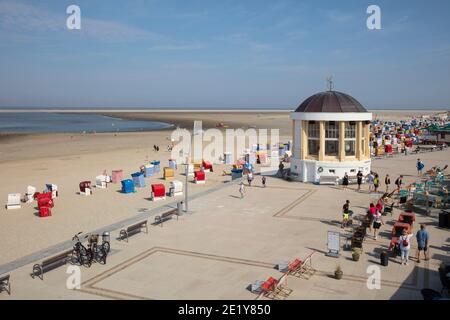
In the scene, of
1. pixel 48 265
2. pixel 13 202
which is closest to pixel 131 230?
pixel 48 265

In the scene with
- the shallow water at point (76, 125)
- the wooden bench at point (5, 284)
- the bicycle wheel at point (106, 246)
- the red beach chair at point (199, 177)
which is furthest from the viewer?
the shallow water at point (76, 125)

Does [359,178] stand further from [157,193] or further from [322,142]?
[157,193]

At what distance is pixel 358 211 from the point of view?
19.0m

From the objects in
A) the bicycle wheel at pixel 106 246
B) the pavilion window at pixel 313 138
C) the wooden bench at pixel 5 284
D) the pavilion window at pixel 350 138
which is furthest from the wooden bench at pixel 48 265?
the pavilion window at pixel 350 138

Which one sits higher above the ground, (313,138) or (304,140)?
(313,138)

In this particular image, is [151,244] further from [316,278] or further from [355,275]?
[355,275]

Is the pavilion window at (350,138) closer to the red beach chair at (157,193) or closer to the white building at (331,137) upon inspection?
the white building at (331,137)

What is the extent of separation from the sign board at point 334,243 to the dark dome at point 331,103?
46.4 feet

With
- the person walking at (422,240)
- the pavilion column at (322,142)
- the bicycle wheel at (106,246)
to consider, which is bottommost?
the bicycle wheel at (106,246)

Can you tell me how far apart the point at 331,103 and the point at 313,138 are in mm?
2569

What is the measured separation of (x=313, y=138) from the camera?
1061 inches

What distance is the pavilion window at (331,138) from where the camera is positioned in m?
26.2
